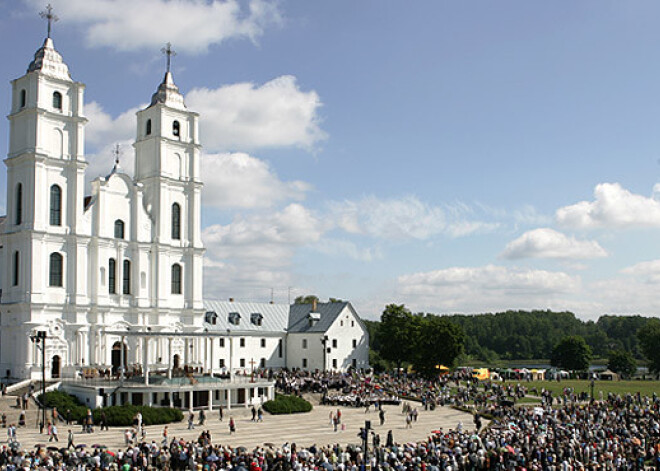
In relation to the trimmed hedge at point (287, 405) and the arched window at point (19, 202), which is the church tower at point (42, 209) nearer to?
the arched window at point (19, 202)

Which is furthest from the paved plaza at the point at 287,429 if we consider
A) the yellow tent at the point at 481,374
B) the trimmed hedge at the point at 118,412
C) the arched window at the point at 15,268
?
the yellow tent at the point at 481,374

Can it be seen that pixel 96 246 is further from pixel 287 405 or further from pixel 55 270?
pixel 287 405

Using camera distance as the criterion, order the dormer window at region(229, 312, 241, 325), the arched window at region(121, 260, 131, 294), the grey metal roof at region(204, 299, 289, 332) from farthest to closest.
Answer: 1. the dormer window at region(229, 312, 241, 325)
2. the grey metal roof at region(204, 299, 289, 332)
3. the arched window at region(121, 260, 131, 294)

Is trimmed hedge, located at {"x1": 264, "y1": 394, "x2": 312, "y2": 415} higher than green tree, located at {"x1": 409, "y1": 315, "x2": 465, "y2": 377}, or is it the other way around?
green tree, located at {"x1": 409, "y1": 315, "x2": 465, "y2": 377}

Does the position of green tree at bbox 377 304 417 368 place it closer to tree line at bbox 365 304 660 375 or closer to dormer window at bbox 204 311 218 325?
tree line at bbox 365 304 660 375

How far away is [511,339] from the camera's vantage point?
148 m

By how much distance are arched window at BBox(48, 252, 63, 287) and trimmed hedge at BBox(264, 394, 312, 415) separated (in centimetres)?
1620

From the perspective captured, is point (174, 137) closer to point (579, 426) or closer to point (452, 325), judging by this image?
point (452, 325)

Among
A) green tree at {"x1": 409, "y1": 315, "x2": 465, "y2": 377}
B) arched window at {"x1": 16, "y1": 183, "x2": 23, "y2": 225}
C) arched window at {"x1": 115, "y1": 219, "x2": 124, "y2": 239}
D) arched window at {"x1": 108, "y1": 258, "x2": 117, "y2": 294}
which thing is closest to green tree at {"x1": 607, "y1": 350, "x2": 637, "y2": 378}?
green tree at {"x1": 409, "y1": 315, "x2": 465, "y2": 377}

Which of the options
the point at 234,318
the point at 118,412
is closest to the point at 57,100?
the point at 118,412

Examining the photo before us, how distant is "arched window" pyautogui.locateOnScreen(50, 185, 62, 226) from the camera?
50.3 metres

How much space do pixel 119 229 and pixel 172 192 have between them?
5227mm

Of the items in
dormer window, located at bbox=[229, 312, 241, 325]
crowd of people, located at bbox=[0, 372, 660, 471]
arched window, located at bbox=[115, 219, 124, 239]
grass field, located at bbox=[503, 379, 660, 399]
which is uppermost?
arched window, located at bbox=[115, 219, 124, 239]

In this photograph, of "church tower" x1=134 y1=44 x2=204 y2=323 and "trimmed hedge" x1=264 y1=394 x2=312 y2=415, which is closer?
"trimmed hedge" x1=264 y1=394 x2=312 y2=415
